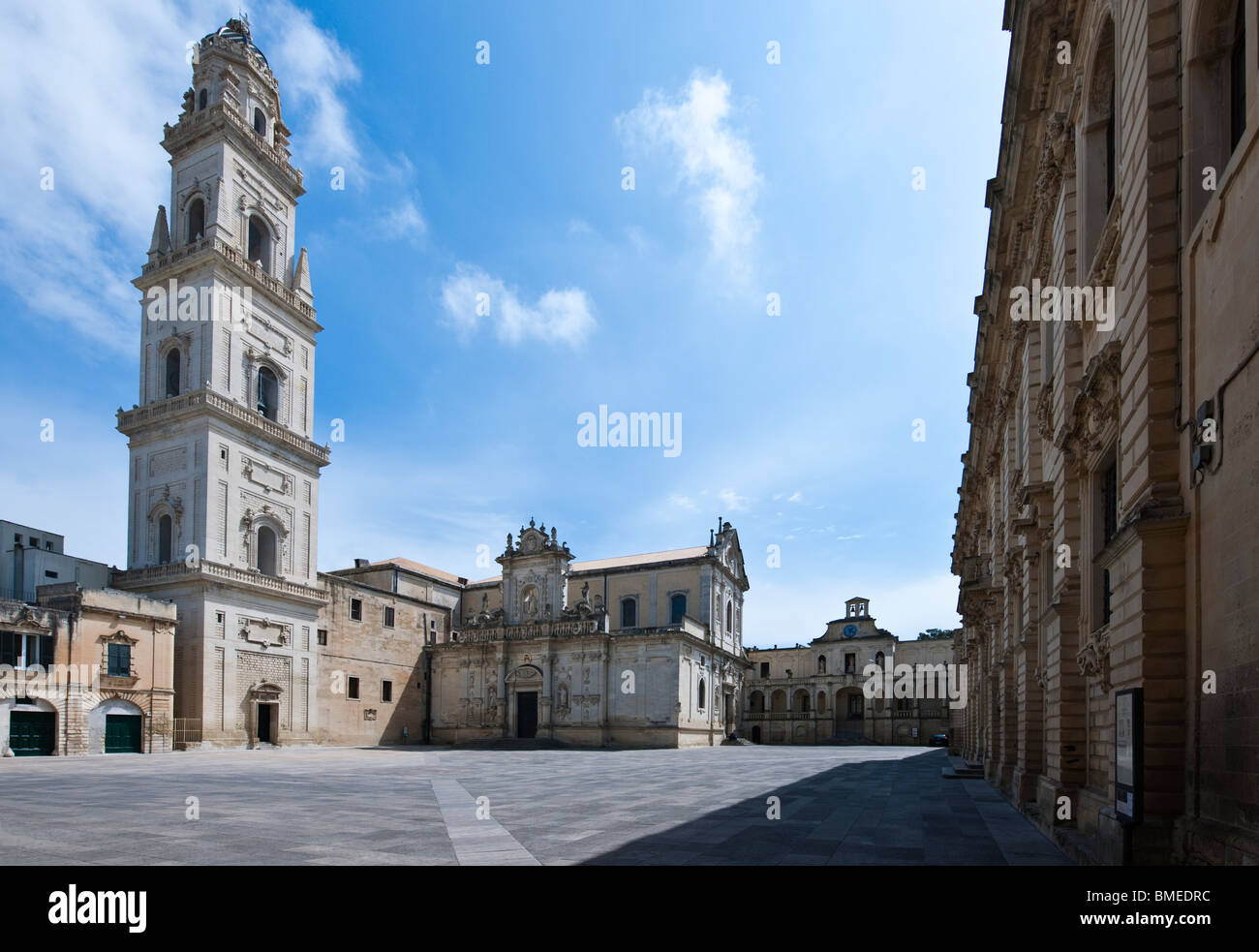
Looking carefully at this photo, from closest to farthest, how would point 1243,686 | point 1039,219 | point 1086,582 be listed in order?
point 1243,686, point 1086,582, point 1039,219

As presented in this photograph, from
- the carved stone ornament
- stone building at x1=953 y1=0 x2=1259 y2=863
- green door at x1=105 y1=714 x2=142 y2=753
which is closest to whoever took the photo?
stone building at x1=953 y1=0 x2=1259 y2=863

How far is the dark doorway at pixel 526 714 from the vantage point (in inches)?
2196

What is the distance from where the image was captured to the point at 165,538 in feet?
137

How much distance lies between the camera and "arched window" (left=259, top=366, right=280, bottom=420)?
45219 mm

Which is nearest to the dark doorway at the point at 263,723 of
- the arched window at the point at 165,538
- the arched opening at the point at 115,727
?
the arched opening at the point at 115,727

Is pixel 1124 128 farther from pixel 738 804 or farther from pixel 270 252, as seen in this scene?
pixel 270 252

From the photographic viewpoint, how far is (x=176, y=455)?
41188 millimetres

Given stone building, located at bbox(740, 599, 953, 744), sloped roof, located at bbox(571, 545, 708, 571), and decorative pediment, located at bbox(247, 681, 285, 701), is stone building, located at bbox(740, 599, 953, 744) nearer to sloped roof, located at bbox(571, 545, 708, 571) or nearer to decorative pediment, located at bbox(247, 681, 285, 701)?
sloped roof, located at bbox(571, 545, 708, 571)

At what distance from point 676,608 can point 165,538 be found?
3320 centimetres

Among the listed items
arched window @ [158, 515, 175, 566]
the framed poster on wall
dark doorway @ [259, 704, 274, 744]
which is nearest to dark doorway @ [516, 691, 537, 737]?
dark doorway @ [259, 704, 274, 744]

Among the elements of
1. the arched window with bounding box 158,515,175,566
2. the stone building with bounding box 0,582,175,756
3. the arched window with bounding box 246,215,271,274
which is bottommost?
the stone building with bounding box 0,582,175,756

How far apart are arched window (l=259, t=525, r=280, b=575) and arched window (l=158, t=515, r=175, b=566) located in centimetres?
425
